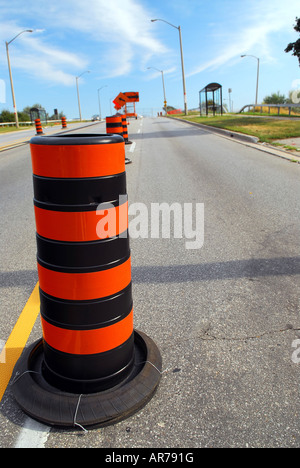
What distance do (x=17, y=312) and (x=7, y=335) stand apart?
0.34m

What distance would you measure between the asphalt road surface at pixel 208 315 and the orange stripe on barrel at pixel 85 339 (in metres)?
0.40

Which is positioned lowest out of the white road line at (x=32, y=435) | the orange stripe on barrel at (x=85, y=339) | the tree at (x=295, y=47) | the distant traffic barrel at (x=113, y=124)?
the white road line at (x=32, y=435)

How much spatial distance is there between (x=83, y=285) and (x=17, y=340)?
3.59ft

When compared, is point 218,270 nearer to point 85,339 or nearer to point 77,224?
point 85,339

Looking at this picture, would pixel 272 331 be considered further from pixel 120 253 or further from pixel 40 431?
pixel 40 431

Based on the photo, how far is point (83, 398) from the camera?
2.09 m

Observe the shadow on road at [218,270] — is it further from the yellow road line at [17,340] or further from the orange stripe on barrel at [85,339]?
the orange stripe on barrel at [85,339]

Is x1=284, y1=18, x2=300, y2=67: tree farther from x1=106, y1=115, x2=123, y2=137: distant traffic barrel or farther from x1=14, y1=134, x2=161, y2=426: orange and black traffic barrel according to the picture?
x1=14, y1=134, x2=161, y2=426: orange and black traffic barrel

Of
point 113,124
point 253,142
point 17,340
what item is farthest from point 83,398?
point 253,142

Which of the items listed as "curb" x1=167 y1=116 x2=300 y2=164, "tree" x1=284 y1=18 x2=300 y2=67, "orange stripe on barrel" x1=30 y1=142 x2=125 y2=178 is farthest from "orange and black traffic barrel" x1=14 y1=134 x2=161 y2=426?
"tree" x1=284 y1=18 x2=300 y2=67

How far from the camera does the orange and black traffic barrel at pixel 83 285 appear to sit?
1850 mm

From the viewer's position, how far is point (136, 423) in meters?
1.99

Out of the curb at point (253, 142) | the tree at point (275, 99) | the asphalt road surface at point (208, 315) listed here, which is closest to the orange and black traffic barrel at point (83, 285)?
the asphalt road surface at point (208, 315)

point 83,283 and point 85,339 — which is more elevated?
point 83,283
